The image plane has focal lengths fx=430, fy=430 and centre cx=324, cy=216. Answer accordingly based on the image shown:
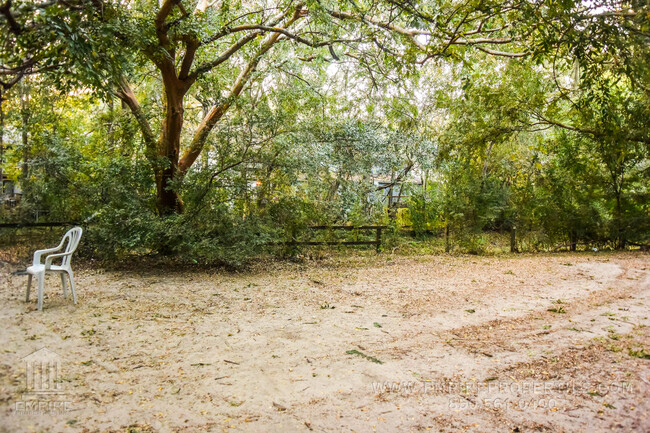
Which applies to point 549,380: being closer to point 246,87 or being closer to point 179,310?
point 179,310

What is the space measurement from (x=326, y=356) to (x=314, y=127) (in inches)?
247

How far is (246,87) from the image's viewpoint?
955 centimetres

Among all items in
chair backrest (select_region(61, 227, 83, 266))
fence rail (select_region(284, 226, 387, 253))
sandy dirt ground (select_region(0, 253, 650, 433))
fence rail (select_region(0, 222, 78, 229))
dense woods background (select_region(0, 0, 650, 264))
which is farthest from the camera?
fence rail (select_region(284, 226, 387, 253))

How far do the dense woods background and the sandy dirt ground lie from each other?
5.65ft

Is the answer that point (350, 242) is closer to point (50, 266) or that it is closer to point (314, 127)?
point (314, 127)

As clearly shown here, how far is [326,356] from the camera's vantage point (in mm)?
3895

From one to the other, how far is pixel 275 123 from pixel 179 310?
4.32m

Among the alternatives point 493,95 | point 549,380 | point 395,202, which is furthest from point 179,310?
point 395,202

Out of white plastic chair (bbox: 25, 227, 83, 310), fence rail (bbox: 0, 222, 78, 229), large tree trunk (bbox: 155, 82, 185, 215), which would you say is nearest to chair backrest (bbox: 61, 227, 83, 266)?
white plastic chair (bbox: 25, 227, 83, 310)

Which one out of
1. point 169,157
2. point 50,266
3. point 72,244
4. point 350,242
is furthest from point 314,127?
point 50,266

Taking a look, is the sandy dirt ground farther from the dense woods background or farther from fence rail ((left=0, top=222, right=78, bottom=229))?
the dense woods background

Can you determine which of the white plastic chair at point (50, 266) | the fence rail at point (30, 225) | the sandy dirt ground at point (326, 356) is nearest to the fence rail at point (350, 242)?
the sandy dirt ground at point (326, 356)

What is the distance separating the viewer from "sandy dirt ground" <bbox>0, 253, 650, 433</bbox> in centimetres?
275

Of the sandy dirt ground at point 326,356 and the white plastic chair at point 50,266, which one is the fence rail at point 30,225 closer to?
the sandy dirt ground at point 326,356
